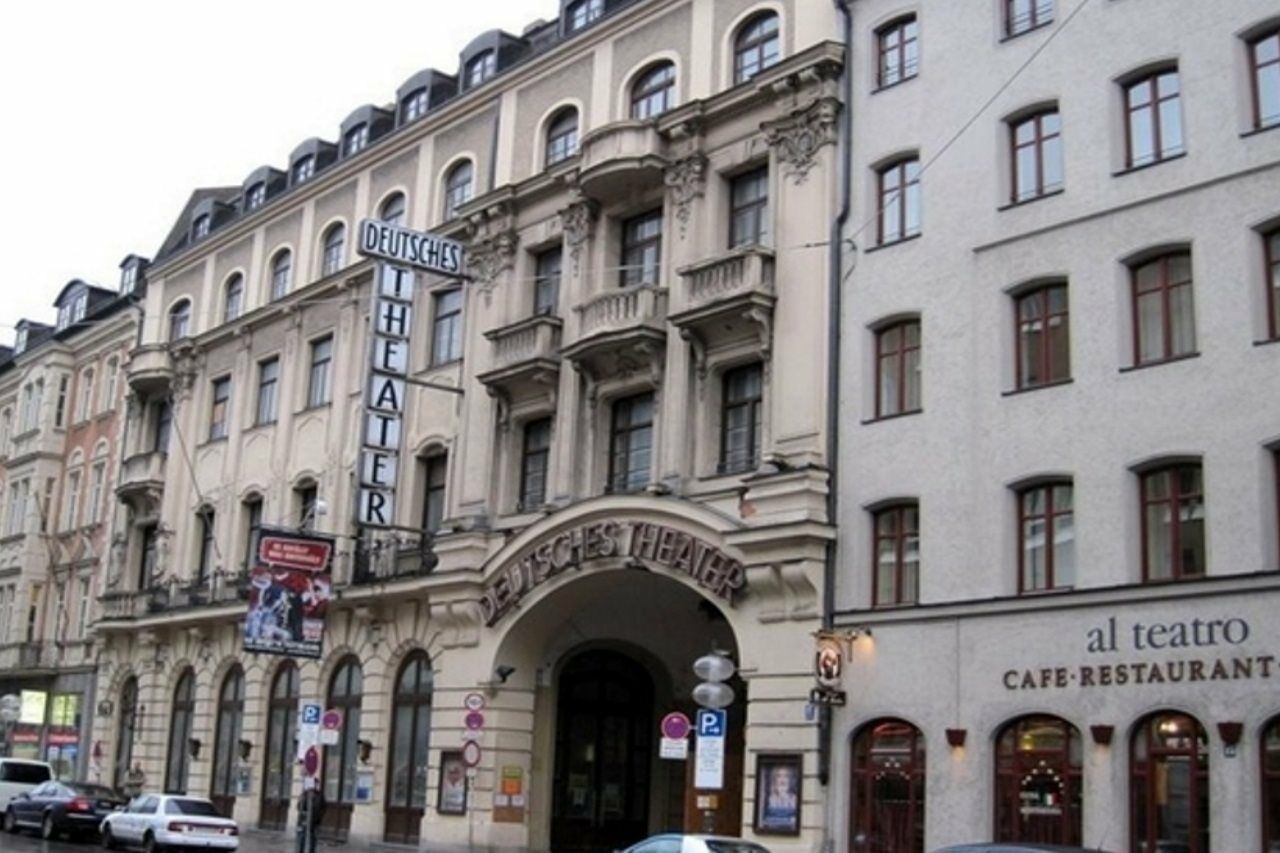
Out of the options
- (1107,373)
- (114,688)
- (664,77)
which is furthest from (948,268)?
(114,688)

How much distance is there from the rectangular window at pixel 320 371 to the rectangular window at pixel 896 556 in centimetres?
1989

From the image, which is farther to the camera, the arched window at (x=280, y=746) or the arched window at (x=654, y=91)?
the arched window at (x=280, y=746)

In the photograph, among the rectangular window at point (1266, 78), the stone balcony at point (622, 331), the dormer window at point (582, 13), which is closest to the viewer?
the rectangular window at point (1266, 78)

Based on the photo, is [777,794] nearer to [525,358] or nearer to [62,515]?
[525,358]

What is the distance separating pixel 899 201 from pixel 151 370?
29.0 meters

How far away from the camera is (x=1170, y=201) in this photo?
24.8 m

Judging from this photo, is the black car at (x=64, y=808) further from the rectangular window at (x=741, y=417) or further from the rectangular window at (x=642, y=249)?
the rectangular window at (x=741, y=417)

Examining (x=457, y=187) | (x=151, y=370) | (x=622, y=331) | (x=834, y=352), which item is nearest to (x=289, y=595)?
(x=622, y=331)

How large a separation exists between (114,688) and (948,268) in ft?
108

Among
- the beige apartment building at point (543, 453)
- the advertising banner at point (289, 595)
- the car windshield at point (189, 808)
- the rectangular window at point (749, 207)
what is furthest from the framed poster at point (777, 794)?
the car windshield at point (189, 808)

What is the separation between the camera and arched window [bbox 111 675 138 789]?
49438 mm

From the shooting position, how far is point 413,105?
44.6m

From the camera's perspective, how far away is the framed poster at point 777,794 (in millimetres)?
27953

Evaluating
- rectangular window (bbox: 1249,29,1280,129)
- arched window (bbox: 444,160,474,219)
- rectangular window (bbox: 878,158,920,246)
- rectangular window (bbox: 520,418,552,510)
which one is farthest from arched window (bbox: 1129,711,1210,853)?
arched window (bbox: 444,160,474,219)
